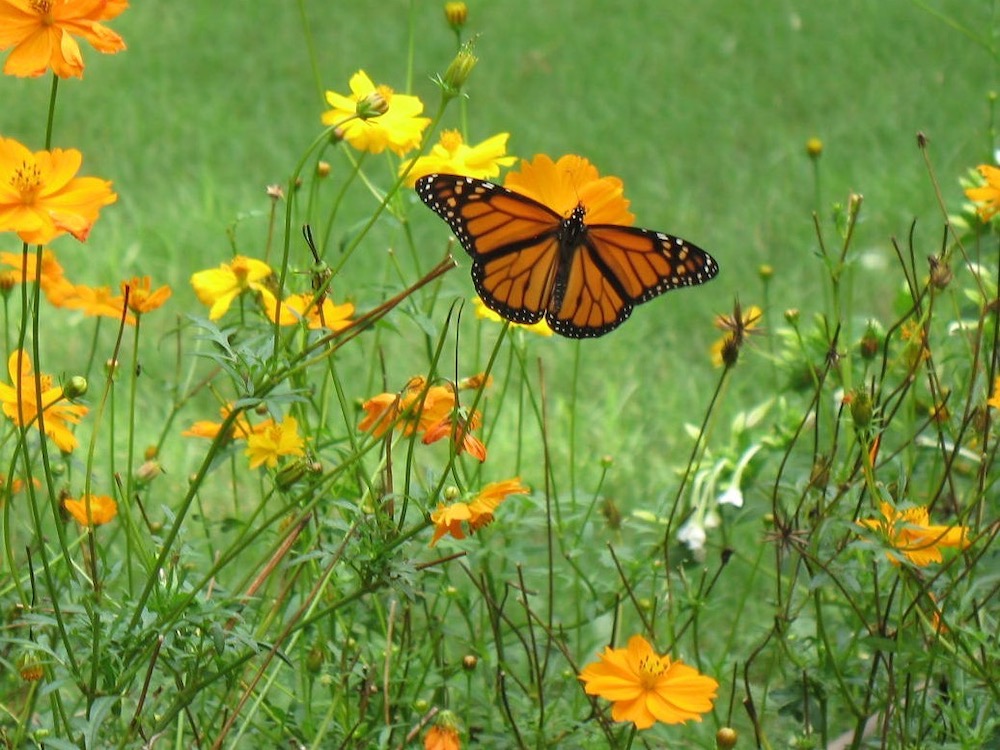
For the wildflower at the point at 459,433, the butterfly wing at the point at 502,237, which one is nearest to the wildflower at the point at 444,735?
the wildflower at the point at 459,433

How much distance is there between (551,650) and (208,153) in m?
2.75

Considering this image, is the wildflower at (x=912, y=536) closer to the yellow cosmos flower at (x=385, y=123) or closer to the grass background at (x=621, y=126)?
the yellow cosmos flower at (x=385, y=123)

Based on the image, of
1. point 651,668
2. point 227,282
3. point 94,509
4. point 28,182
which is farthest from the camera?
point 227,282

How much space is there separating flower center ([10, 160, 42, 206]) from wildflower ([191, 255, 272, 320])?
44 centimetres

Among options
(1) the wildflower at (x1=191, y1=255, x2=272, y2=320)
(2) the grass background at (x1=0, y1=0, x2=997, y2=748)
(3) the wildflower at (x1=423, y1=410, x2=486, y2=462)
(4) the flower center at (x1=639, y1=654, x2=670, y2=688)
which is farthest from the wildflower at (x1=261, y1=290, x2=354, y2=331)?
(2) the grass background at (x1=0, y1=0, x2=997, y2=748)

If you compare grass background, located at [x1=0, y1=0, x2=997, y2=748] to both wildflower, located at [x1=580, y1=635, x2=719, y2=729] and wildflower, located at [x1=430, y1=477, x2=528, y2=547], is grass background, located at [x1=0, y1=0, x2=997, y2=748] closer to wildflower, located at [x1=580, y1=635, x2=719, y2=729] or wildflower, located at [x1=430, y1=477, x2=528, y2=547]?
wildflower, located at [x1=580, y1=635, x2=719, y2=729]

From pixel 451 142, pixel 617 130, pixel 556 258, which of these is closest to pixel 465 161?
pixel 451 142

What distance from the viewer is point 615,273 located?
1.60 metres

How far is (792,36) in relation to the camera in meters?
4.75

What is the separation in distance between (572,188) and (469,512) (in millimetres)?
359

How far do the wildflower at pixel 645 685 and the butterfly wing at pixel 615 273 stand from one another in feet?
1.06

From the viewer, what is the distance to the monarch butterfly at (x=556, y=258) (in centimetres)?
148

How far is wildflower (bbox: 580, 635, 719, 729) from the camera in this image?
4.50 feet

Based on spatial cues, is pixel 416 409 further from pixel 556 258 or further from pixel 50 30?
pixel 50 30
